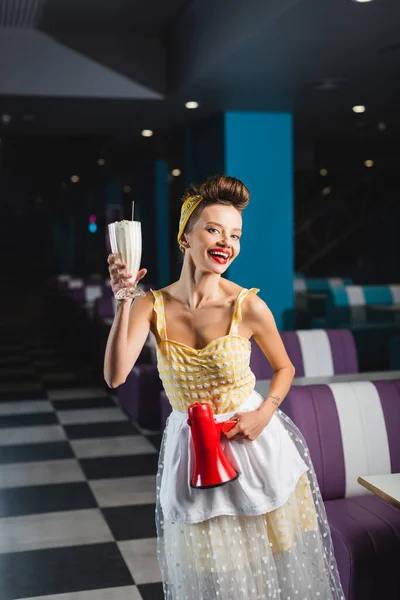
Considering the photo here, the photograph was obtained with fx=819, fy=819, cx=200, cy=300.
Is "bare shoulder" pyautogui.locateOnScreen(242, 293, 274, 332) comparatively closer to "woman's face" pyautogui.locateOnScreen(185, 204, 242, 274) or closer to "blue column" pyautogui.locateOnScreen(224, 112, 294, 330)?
"woman's face" pyautogui.locateOnScreen(185, 204, 242, 274)

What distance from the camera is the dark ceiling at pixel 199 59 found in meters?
4.25

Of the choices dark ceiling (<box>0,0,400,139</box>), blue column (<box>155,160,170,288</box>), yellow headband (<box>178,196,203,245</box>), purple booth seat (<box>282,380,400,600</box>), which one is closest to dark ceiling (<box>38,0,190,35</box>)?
dark ceiling (<box>0,0,400,139</box>)

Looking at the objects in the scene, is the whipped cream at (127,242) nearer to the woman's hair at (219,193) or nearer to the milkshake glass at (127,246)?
the milkshake glass at (127,246)

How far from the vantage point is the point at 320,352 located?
15.0 ft

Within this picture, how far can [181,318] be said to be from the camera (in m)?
2.02

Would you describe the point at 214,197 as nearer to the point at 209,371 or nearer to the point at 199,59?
the point at 209,371

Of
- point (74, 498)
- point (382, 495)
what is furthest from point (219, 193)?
point (74, 498)

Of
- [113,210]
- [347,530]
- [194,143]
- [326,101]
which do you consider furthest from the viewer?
[113,210]

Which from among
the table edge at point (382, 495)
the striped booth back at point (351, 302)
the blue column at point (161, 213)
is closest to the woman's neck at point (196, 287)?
the table edge at point (382, 495)

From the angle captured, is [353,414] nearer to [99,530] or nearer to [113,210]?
[99,530]

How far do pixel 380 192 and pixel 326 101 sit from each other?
7.50m

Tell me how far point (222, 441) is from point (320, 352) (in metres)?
2.69

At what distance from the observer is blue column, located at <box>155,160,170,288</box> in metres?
11.0

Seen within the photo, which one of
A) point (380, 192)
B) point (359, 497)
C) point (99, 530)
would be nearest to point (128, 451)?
point (99, 530)
